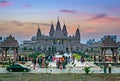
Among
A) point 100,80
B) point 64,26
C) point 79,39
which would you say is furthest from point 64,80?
point 64,26

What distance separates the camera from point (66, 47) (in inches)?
5694

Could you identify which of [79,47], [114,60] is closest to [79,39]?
[79,47]

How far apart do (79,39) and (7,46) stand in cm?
10908

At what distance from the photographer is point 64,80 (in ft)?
75.8

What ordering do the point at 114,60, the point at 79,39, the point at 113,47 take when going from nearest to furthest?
the point at 113,47 → the point at 114,60 → the point at 79,39

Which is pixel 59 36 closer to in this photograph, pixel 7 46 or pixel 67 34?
pixel 67 34

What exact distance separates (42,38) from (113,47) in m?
102

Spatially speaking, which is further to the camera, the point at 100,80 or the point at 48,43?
the point at 48,43

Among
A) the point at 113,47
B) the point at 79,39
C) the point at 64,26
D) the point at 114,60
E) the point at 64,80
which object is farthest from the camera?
the point at 64,26

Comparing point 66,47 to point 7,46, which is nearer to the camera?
point 7,46

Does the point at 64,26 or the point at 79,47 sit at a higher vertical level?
the point at 64,26

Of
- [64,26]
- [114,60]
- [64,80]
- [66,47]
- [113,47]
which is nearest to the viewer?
[64,80]

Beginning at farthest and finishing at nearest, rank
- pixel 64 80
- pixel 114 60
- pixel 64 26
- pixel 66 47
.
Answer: pixel 64 26, pixel 66 47, pixel 114 60, pixel 64 80

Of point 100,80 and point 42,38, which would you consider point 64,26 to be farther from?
point 100,80
